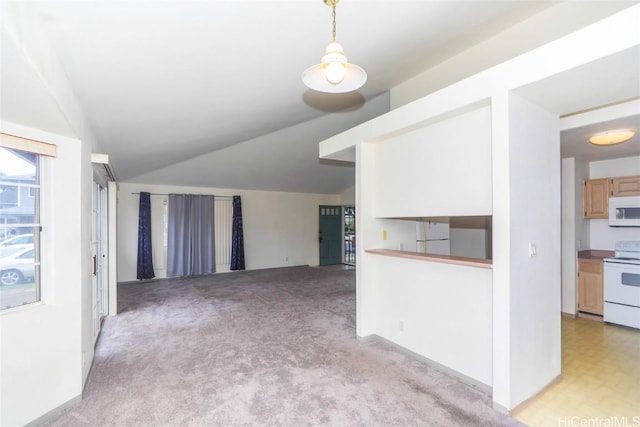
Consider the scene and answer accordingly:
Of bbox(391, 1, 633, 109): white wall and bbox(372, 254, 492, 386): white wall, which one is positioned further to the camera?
bbox(372, 254, 492, 386): white wall

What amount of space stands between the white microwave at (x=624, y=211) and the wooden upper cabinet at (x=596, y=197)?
0.08 metres

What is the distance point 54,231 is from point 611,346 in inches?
211

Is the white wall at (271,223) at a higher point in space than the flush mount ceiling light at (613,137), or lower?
lower

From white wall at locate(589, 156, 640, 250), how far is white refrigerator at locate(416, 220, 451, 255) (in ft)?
7.18

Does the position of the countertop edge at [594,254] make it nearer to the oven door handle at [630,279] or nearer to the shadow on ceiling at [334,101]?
the oven door handle at [630,279]

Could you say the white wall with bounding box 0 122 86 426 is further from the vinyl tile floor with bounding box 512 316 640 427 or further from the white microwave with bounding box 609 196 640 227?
the white microwave with bounding box 609 196 640 227

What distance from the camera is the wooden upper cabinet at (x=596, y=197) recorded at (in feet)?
14.1

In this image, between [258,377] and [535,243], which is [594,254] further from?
[258,377]

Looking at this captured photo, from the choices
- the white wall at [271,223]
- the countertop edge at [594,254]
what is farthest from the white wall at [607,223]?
the white wall at [271,223]

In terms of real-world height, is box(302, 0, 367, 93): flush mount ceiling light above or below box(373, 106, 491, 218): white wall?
above

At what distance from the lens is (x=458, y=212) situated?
2.62 meters

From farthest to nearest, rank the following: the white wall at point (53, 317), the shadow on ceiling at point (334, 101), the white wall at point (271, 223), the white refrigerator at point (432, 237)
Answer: the white wall at point (271, 223) < the white refrigerator at point (432, 237) < the shadow on ceiling at point (334, 101) < the white wall at point (53, 317)

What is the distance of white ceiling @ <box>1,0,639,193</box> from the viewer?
1.59 m

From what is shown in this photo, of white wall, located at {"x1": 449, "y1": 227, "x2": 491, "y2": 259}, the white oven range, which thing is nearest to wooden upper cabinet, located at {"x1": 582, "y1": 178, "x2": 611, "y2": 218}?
the white oven range
